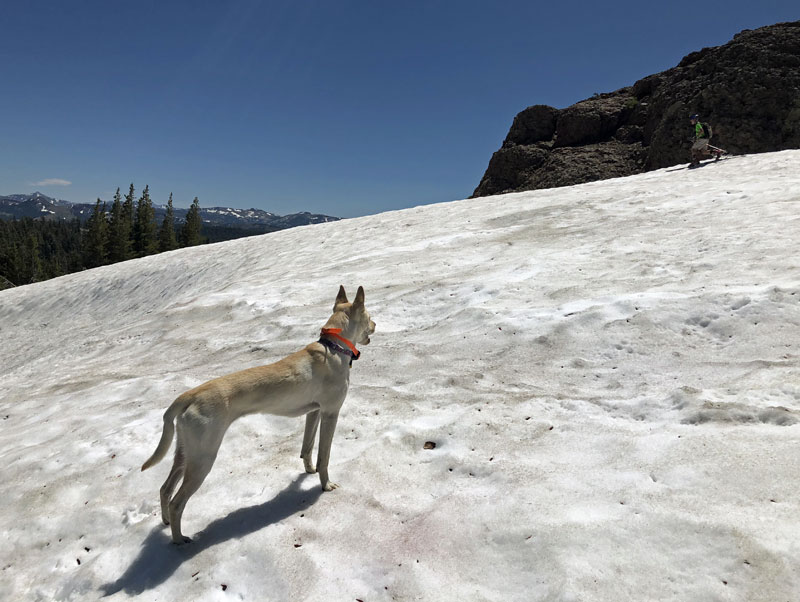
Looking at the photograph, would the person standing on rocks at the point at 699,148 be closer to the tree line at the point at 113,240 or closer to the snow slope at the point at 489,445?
the snow slope at the point at 489,445

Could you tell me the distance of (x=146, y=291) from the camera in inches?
733

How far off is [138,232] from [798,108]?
3336 inches

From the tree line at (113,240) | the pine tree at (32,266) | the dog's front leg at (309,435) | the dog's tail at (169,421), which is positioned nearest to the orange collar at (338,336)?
the dog's front leg at (309,435)

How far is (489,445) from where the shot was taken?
468 cm

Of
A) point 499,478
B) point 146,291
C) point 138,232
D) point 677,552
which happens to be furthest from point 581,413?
point 138,232

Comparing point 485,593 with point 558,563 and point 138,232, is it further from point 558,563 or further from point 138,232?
point 138,232

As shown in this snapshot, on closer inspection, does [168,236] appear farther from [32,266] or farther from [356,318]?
[356,318]

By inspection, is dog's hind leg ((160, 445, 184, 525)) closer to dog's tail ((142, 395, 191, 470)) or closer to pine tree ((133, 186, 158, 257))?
dog's tail ((142, 395, 191, 470))

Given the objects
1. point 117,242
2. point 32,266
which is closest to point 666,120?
point 117,242

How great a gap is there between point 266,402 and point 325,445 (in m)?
0.79

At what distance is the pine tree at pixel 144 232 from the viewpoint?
245 ft

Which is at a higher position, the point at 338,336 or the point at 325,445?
the point at 338,336

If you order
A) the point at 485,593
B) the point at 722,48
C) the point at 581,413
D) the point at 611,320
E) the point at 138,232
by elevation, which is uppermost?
the point at 722,48

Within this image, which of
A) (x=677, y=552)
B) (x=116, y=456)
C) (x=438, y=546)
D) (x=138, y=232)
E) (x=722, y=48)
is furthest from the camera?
(x=138, y=232)
